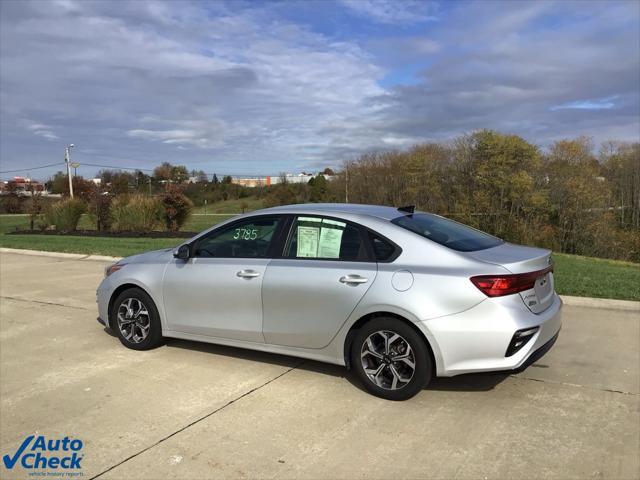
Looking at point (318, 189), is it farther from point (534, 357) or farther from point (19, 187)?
point (19, 187)

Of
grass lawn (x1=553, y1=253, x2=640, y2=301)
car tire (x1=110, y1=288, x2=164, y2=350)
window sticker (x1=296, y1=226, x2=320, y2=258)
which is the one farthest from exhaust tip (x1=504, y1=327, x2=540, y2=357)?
grass lawn (x1=553, y1=253, x2=640, y2=301)

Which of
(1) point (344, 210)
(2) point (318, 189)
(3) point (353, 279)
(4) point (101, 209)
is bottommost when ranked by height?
(3) point (353, 279)

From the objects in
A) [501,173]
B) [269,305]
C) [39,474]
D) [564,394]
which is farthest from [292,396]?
[501,173]

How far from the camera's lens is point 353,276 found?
4.30 meters

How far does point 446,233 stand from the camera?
15.3 ft

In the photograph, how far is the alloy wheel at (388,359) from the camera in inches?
162

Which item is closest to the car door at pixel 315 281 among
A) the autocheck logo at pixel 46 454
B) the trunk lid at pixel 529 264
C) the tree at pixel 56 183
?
the trunk lid at pixel 529 264

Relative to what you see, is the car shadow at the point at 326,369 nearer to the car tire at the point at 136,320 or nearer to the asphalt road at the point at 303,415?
the asphalt road at the point at 303,415

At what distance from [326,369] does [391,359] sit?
102 cm

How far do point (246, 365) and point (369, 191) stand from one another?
26774mm

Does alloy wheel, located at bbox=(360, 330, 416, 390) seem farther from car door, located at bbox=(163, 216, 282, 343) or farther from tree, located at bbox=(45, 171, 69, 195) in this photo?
tree, located at bbox=(45, 171, 69, 195)

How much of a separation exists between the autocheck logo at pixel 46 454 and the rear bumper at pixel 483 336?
2579 mm

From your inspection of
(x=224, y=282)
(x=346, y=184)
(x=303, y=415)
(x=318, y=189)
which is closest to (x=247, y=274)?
(x=224, y=282)

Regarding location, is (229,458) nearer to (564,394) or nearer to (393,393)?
(393,393)
